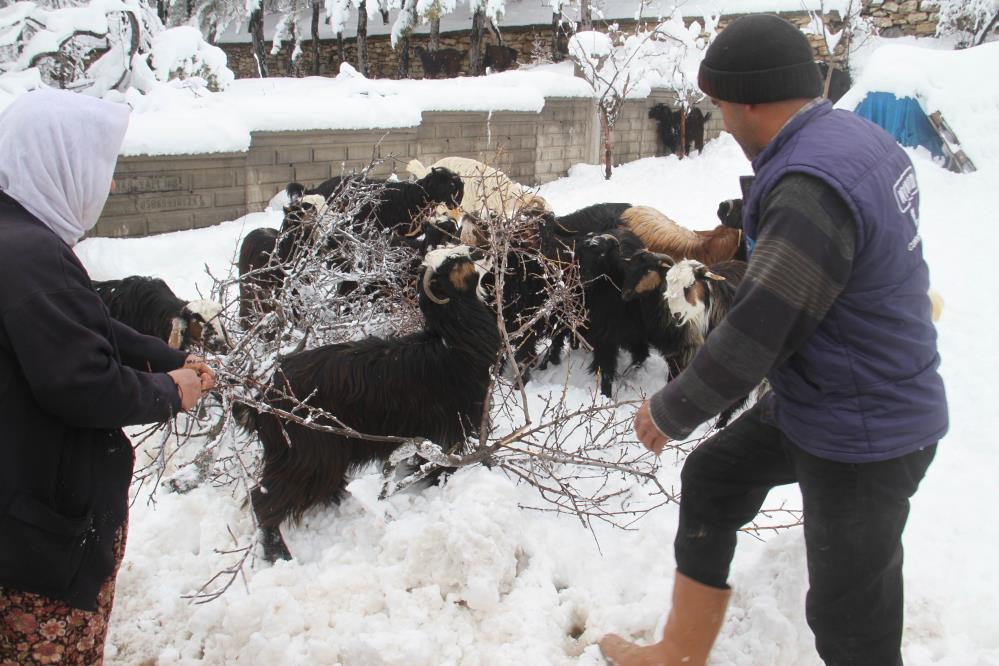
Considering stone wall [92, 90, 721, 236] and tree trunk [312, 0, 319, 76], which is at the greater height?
tree trunk [312, 0, 319, 76]

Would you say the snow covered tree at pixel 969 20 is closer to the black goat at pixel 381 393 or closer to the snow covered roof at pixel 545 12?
the snow covered roof at pixel 545 12

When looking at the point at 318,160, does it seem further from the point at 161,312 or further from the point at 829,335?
the point at 829,335

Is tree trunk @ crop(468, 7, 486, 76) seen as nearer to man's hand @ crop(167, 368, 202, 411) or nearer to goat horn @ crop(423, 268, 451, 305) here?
goat horn @ crop(423, 268, 451, 305)

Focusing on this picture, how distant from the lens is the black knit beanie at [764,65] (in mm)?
1650

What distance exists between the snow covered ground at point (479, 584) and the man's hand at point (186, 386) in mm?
973

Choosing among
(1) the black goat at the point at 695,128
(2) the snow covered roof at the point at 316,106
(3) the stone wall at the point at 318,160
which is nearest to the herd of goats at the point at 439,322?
(3) the stone wall at the point at 318,160

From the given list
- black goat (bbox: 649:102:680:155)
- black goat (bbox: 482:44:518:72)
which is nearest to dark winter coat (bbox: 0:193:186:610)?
black goat (bbox: 649:102:680:155)

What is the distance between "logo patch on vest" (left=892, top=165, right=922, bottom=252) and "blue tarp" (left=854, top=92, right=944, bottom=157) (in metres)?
11.2

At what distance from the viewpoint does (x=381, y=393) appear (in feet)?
10.5

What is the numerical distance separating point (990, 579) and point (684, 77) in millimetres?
14309

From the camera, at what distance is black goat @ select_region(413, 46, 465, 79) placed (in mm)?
22641

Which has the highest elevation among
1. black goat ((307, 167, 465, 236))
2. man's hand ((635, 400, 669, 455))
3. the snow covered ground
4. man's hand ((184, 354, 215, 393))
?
black goat ((307, 167, 465, 236))

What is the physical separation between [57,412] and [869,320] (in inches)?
70.5

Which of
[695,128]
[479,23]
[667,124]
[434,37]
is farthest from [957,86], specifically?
[434,37]
